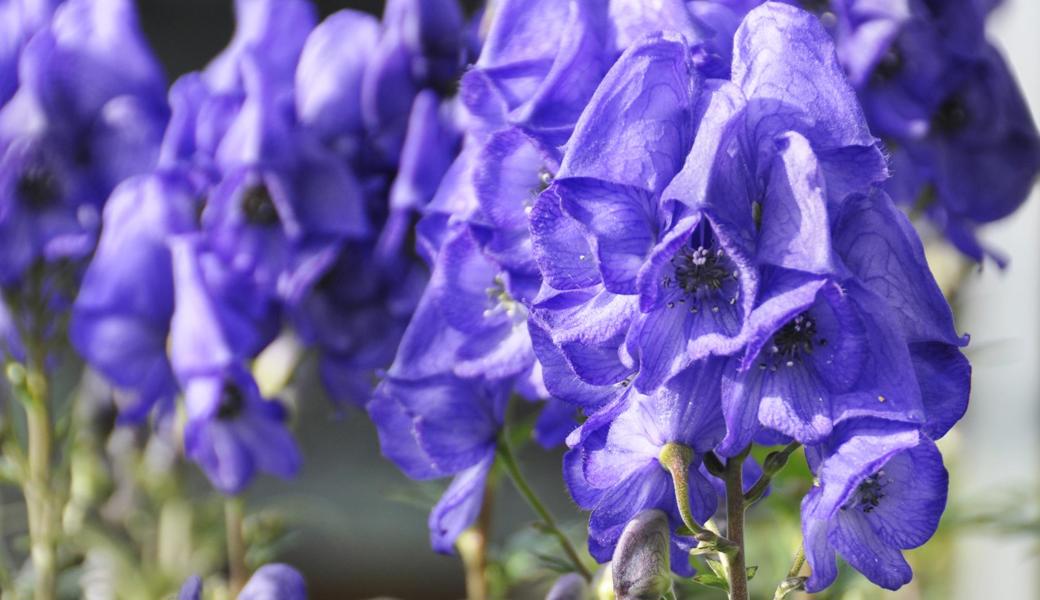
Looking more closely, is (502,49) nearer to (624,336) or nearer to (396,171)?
(624,336)

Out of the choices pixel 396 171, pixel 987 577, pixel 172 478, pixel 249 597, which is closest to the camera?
pixel 249 597

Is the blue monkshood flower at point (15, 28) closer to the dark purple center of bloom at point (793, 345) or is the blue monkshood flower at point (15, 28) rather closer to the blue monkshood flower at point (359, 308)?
the blue monkshood flower at point (359, 308)

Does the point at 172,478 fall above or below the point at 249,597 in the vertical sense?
below

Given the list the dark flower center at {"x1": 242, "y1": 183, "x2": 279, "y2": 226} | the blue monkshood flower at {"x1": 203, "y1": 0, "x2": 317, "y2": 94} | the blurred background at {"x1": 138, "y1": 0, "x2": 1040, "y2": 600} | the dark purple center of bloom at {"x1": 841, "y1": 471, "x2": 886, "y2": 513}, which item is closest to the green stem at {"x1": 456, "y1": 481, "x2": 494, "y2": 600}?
the blurred background at {"x1": 138, "y1": 0, "x2": 1040, "y2": 600}

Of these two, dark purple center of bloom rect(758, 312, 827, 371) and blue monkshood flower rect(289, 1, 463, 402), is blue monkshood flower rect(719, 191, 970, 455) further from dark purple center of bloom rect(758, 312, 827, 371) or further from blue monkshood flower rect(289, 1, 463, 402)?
blue monkshood flower rect(289, 1, 463, 402)

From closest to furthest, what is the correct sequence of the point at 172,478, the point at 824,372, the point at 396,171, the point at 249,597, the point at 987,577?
the point at 824,372
the point at 249,597
the point at 396,171
the point at 172,478
the point at 987,577

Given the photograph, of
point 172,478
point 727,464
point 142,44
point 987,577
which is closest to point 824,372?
point 727,464
